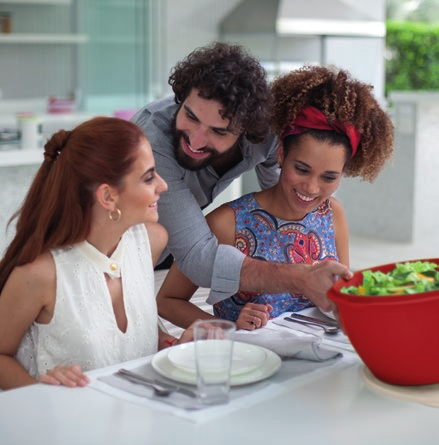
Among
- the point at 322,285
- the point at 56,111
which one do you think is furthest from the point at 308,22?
the point at 322,285

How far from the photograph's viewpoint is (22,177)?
358 centimetres

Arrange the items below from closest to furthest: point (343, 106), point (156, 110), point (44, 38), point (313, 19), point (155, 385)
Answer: point (155, 385), point (343, 106), point (156, 110), point (44, 38), point (313, 19)

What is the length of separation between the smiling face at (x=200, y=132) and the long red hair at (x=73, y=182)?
1.23ft

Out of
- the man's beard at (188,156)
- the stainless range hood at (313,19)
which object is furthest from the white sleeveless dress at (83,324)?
the stainless range hood at (313,19)

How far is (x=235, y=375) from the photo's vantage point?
1.47m

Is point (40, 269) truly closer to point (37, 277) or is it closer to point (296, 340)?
point (37, 277)

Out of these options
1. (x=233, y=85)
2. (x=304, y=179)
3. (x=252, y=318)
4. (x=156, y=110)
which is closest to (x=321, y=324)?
(x=252, y=318)

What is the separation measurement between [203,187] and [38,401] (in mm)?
1197

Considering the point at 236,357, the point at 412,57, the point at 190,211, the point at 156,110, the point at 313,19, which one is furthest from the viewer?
the point at 412,57

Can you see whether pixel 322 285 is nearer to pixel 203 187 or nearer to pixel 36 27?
pixel 203 187

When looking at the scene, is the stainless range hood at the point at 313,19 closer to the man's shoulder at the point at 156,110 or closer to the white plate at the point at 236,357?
the man's shoulder at the point at 156,110

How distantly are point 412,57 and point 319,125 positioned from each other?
11121mm

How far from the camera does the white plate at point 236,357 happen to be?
1490 millimetres

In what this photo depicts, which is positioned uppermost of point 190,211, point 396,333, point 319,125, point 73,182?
point 319,125
